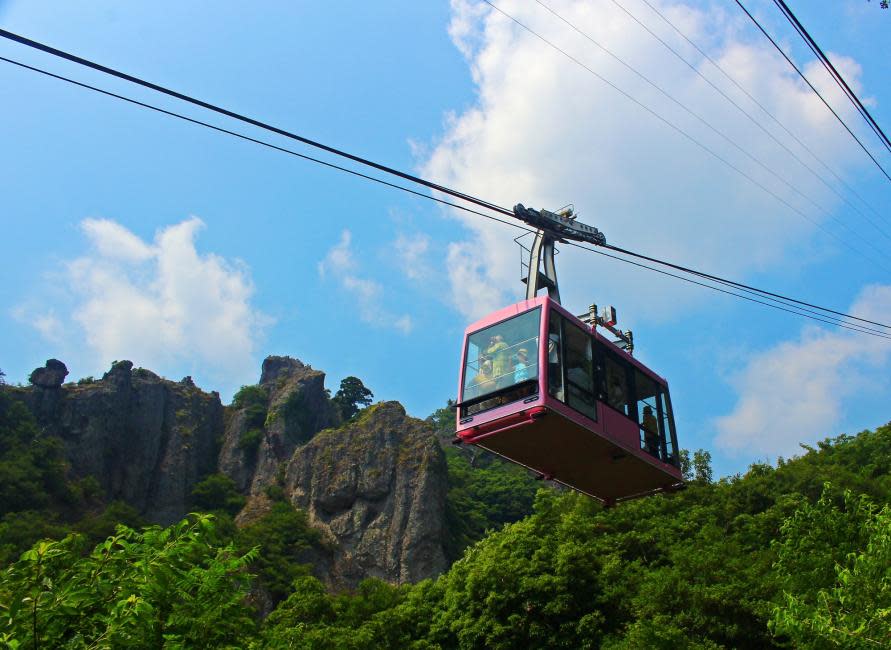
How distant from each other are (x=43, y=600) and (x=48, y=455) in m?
58.8

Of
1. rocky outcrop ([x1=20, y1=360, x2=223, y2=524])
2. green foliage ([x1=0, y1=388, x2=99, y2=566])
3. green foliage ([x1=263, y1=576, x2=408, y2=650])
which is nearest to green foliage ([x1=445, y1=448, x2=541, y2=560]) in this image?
rocky outcrop ([x1=20, y1=360, x2=223, y2=524])

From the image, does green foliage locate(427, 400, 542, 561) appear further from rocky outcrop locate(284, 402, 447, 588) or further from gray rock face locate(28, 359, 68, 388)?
gray rock face locate(28, 359, 68, 388)

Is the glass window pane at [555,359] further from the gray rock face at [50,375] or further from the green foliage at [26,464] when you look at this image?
the gray rock face at [50,375]

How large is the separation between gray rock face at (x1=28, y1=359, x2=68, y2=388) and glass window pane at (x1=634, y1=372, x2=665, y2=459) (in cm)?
6171

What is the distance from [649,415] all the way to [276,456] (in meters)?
60.3

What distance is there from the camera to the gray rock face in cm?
6712

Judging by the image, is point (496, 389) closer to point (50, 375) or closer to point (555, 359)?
point (555, 359)

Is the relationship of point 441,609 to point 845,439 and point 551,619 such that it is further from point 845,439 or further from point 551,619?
point 845,439

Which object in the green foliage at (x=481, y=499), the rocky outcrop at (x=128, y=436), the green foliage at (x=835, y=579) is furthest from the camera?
the rocky outcrop at (x=128, y=436)

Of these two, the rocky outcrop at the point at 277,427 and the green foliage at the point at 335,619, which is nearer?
the green foliage at the point at 335,619

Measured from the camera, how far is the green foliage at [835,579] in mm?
12430

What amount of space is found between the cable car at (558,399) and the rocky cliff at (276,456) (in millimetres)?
41084

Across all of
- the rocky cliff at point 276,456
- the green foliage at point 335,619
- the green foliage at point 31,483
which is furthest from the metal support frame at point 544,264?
the green foliage at point 31,483

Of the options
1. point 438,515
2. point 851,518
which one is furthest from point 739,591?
point 438,515
